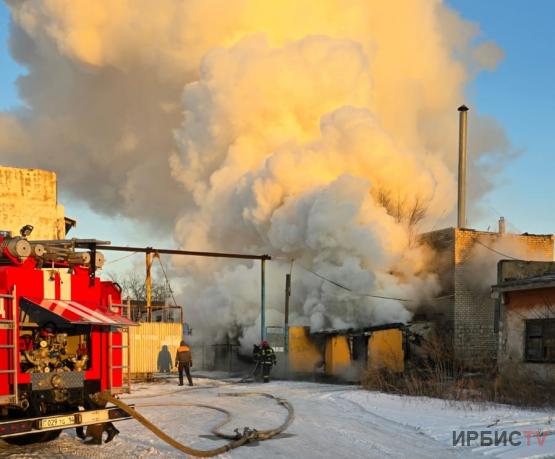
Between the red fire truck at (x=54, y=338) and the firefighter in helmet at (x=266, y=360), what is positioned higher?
the red fire truck at (x=54, y=338)

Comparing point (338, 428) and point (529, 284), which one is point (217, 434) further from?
point (529, 284)

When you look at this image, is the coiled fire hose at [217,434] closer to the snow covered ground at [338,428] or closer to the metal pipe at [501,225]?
the snow covered ground at [338,428]

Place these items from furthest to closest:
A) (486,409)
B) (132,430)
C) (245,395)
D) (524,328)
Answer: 1. (524,328)
2. (245,395)
3. (486,409)
4. (132,430)

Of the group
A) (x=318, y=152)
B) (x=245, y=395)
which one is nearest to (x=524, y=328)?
(x=245, y=395)

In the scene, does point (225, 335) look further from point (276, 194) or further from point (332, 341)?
point (332, 341)

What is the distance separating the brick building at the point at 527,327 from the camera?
17.8 m

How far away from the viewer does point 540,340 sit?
18.2 metres

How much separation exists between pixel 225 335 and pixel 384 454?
1060 inches

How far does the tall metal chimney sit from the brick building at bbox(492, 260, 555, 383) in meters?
16.7

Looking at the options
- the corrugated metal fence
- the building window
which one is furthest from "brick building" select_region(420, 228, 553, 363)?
the corrugated metal fence

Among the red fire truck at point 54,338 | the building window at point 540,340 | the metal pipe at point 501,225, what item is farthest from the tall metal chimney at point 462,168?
the red fire truck at point 54,338

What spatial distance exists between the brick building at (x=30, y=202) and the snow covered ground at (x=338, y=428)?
18410 mm

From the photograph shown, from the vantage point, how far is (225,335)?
35.6 metres

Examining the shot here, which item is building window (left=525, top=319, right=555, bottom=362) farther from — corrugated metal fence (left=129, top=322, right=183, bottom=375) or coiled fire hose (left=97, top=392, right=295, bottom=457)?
corrugated metal fence (left=129, top=322, right=183, bottom=375)
